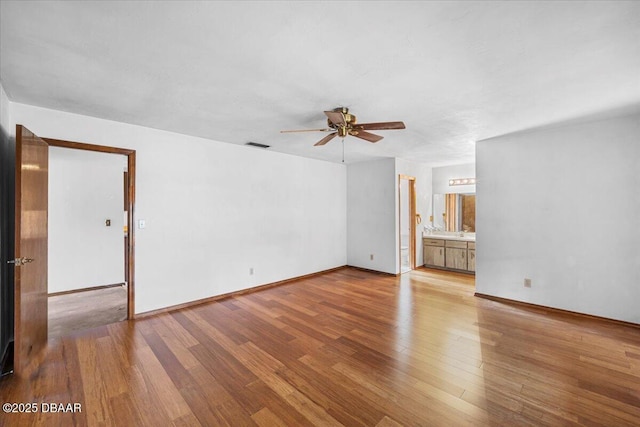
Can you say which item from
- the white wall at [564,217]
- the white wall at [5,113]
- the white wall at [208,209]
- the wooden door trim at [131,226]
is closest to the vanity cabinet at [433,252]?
the white wall at [564,217]

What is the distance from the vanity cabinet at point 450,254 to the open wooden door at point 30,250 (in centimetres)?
656

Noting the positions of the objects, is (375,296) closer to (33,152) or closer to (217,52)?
(217,52)

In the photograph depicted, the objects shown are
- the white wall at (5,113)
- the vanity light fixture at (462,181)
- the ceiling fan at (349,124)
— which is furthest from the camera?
the vanity light fixture at (462,181)

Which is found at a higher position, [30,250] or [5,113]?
[5,113]

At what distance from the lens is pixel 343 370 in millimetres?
2332

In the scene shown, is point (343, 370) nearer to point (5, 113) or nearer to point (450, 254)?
point (5, 113)

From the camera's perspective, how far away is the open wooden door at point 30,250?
2.23 meters

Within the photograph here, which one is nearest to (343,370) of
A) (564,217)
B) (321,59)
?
(321,59)

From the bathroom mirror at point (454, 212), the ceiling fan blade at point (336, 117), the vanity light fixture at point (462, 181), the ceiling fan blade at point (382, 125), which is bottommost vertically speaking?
the bathroom mirror at point (454, 212)

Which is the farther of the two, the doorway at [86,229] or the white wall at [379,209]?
the white wall at [379,209]

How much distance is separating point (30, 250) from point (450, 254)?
6672 mm

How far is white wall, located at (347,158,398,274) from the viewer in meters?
5.56

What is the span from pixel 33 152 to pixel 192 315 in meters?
2.39

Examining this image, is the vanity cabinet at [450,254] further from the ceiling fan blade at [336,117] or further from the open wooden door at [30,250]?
the open wooden door at [30,250]
